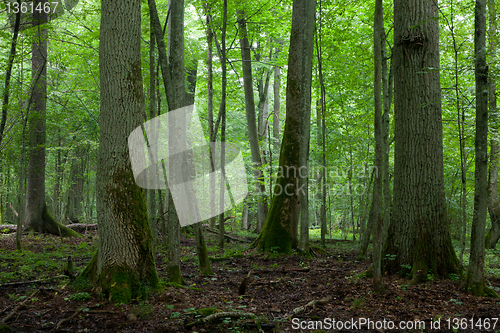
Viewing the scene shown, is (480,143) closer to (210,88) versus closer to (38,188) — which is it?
(210,88)

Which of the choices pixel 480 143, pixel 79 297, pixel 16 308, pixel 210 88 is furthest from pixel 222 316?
pixel 210 88

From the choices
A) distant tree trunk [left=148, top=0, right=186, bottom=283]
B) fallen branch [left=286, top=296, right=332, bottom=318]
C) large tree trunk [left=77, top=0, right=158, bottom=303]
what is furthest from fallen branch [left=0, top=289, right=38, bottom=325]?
fallen branch [left=286, top=296, right=332, bottom=318]

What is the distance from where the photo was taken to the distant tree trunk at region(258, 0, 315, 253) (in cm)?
875

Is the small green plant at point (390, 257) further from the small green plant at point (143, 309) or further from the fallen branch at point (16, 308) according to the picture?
the fallen branch at point (16, 308)

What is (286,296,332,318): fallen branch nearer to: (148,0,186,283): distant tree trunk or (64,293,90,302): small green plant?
(148,0,186,283): distant tree trunk

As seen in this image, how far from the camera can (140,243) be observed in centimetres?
462

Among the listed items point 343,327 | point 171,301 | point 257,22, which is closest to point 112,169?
point 171,301

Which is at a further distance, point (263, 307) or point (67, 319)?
point (263, 307)

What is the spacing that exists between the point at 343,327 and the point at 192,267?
4382 millimetres

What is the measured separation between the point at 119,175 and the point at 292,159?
215 inches

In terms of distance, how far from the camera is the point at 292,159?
9.11 metres

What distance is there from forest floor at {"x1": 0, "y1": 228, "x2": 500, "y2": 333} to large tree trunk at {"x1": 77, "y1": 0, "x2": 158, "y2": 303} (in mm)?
351

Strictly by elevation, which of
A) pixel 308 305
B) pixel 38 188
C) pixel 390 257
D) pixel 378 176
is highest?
pixel 378 176

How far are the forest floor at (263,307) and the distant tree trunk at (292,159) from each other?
241 cm
